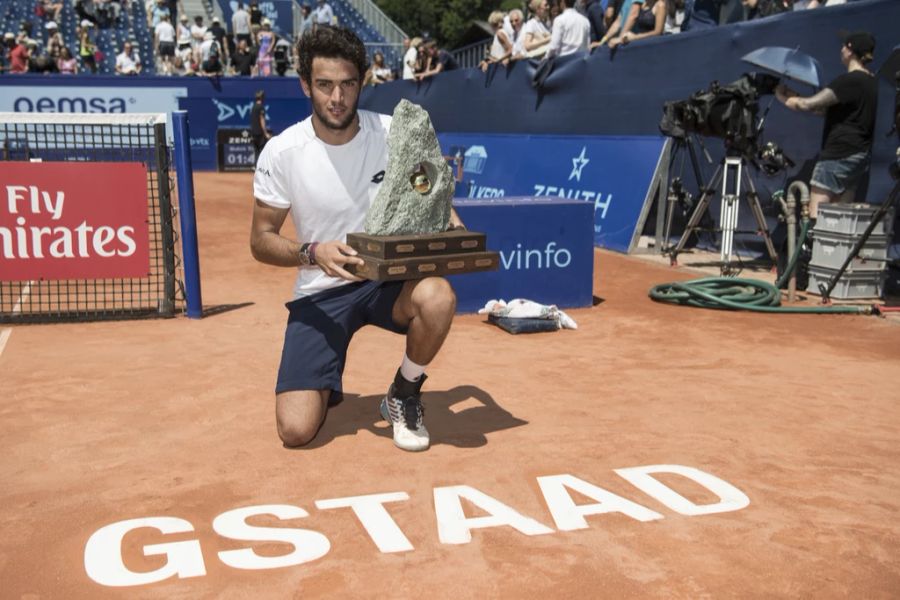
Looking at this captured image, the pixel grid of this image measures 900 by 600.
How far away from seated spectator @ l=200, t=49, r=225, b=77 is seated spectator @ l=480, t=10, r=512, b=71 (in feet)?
34.6

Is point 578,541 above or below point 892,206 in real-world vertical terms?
below

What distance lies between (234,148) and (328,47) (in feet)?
73.3

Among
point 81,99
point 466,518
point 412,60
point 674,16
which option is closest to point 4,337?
point 466,518

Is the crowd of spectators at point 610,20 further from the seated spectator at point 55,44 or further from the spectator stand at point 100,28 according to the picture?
the spectator stand at point 100,28

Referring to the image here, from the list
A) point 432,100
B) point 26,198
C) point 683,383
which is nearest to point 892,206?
point 683,383

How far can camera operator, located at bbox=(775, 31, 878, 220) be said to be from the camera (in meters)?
8.69

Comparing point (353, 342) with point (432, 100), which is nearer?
point (353, 342)

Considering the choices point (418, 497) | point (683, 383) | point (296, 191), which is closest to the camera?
point (418, 497)

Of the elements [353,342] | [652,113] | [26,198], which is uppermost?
[652,113]

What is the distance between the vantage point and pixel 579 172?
12789mm

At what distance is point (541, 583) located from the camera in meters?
3.14

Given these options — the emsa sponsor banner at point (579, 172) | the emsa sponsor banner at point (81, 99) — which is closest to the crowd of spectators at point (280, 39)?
the emsa sponsor banner at point (81, 99)

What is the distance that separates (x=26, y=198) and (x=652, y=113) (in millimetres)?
8427

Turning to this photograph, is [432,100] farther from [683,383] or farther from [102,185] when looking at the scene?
[683,383]
